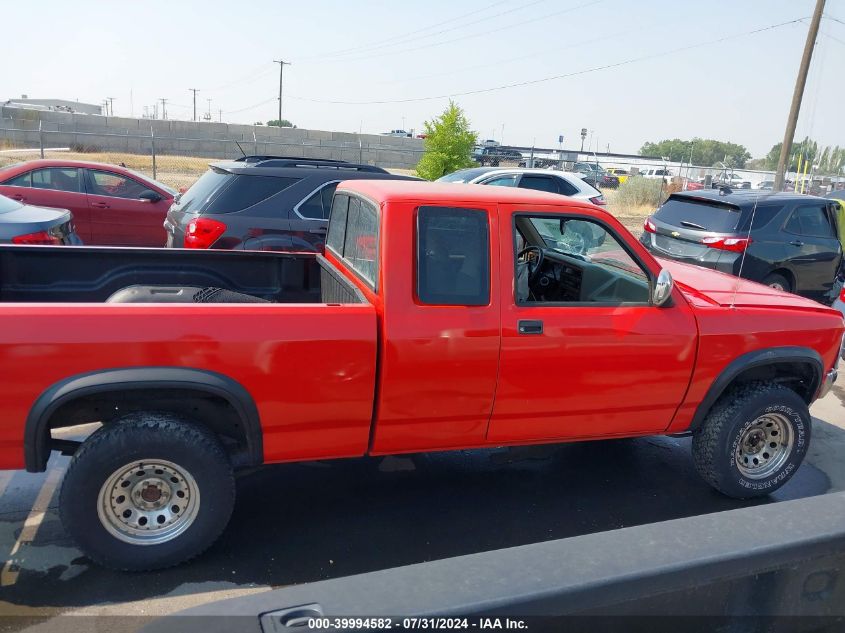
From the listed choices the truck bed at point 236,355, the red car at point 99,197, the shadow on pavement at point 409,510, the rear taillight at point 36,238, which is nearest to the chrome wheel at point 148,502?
the shadow on pavement at point 409,510

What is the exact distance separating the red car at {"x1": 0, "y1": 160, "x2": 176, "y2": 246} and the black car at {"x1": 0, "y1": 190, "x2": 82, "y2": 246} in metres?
3.59

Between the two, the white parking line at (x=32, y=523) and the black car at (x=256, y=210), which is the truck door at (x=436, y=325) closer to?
the white parking line at (x=32, y=523)

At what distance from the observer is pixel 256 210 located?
295 inches

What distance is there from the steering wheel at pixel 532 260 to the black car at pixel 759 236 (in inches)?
196

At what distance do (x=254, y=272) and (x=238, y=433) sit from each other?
1.66 metres

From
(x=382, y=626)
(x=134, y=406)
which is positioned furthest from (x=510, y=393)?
(x=382, y=626)

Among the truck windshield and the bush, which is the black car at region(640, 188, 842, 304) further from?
the bush

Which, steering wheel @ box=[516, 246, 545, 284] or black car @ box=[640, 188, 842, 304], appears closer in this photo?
steering wheel @ box=[516, 246, 545, 284]

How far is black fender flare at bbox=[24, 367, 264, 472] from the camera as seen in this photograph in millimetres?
3191

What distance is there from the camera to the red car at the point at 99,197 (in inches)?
422

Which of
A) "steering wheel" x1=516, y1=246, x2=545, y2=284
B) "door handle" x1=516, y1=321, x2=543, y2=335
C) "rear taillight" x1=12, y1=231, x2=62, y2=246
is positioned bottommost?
"rear taillight" x1=12, y1=231, x2=62, y2=246

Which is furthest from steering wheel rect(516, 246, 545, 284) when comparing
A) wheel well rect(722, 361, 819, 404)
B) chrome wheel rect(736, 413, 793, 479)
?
chrome wheel rect(736, 413, 793, 479)

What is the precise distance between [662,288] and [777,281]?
6.42m

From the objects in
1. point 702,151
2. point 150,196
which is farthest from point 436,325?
point 702,151
